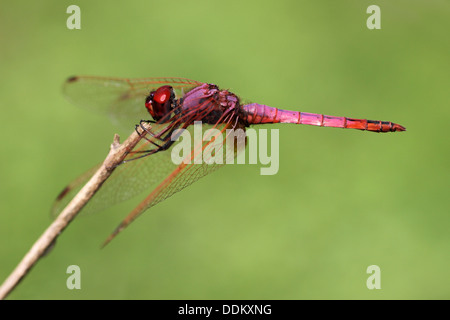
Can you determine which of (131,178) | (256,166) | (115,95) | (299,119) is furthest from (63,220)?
(256,166)

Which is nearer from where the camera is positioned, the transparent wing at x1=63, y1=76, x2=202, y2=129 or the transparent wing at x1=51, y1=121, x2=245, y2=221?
the transparent wing at x1=51, y1=121, x2=245, y2=221

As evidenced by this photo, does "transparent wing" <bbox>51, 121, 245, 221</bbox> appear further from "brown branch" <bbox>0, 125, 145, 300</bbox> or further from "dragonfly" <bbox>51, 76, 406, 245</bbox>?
"brown branch" <bbox>0, 125, 145, 300</bbox>

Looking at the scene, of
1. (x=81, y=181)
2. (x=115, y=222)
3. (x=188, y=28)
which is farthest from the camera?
(x=188, y=28)

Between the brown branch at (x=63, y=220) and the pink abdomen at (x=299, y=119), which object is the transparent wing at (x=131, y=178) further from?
the brown branch at (x=63, y=220)

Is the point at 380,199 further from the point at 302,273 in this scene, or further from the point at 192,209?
the point at 192,209

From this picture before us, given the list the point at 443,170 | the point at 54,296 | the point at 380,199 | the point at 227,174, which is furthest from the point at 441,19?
the point at 54,296
